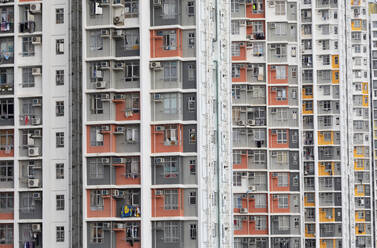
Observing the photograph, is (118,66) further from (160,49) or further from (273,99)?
(273,99)

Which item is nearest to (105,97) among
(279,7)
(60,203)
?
(60,203)

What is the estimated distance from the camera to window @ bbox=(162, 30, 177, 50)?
37.3 metres

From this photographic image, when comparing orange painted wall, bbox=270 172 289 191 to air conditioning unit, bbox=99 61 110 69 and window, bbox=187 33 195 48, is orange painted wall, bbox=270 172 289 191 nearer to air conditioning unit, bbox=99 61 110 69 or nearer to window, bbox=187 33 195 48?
window, bbox=187 33 195 48

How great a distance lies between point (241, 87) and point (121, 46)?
15.7 m

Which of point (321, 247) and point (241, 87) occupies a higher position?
point (241, 87)

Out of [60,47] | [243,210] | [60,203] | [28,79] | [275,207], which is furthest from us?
[275,207]

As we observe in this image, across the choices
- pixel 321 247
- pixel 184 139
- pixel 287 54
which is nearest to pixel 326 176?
pixel 321 247

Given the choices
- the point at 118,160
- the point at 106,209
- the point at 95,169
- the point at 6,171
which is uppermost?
the point at 118,160

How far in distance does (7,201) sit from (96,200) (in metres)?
4.06

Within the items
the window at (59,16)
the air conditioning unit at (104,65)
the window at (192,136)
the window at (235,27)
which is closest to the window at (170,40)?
the air conditioning unit at (104,65)

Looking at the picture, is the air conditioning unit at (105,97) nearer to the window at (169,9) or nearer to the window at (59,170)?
the window at (59,170)

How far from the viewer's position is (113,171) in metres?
36.9

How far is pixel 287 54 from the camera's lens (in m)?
53.5

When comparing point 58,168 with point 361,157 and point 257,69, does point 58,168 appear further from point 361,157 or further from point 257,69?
point 361,157
